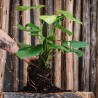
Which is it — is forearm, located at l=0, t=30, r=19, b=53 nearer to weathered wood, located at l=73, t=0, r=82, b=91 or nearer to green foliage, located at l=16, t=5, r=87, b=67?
green foliage, located at l=16, t=5, r=87, b=67

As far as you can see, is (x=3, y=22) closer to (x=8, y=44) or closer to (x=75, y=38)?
(x=8, y=44)

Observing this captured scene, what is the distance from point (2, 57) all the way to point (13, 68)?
0.42ft

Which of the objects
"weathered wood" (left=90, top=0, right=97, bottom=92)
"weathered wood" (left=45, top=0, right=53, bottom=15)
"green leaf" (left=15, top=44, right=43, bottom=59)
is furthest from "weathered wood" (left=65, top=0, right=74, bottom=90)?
"green leaf" (left=15, top=44, right=43, bottom=59)

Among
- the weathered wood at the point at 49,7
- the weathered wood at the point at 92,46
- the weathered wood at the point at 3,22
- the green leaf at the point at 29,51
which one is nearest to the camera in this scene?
the green leaf at the point at 29,51

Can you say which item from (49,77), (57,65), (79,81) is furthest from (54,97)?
(79,81)

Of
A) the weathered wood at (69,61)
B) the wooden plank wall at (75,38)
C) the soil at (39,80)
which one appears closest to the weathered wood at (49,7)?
the wooden plank wall at (75,38)

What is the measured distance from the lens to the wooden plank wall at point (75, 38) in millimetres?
2429

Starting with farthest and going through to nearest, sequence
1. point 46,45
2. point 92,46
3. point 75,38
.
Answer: point 92,46 < point 75,38 < point 46,45

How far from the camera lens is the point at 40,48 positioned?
70.0 inches

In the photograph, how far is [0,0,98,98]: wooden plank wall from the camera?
7.97ft

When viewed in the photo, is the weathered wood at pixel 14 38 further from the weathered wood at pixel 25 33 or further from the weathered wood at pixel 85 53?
the weathered wood at pixel 85 53

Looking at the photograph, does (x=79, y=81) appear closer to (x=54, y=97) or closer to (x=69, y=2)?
(x=69, y=2)

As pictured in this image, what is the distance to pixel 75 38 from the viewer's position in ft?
8.96

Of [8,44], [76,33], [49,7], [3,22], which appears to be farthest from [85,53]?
[8,44]
